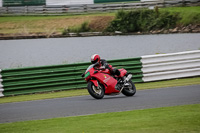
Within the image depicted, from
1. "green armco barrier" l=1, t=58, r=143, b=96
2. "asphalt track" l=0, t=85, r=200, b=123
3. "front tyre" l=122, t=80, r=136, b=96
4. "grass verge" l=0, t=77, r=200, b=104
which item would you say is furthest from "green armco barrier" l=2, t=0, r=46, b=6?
"front tyre" l=122, t=80, r=136, b=96

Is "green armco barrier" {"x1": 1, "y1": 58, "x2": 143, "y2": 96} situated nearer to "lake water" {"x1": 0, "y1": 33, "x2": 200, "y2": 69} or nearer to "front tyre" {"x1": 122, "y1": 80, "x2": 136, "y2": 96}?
"front tyre" {"x1": 122, "y1": 80, "x2": 136, "y2": 96}

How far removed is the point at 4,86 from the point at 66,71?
208 centimetres

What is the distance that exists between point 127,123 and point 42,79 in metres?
6.87

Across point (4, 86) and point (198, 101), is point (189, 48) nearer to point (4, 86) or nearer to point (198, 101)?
point (4, 86)

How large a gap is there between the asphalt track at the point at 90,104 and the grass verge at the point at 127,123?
618 millimetres

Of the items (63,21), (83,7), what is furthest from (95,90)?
(83,7)

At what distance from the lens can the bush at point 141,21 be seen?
3678 cm

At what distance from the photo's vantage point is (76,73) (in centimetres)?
1415

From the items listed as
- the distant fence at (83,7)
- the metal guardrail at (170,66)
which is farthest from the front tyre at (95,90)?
the distant fence at (83,7)

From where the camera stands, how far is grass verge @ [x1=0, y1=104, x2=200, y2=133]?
688 centimetres

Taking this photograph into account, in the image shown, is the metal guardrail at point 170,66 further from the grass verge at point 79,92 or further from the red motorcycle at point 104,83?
the red motorcycle at point 104,83

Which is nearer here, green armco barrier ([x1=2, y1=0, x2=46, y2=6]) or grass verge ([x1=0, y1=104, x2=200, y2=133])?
grass verge ([x1=0, y1=104, x2=200, y2=133])

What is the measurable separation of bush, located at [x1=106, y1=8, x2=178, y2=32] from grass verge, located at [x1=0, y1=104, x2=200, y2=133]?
28.4 metres

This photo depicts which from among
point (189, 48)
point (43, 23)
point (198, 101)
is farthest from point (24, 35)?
point (198, 101)
